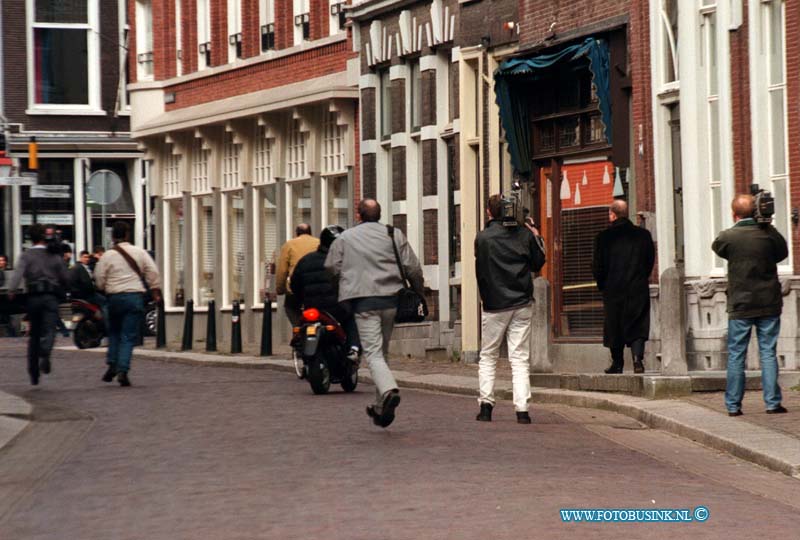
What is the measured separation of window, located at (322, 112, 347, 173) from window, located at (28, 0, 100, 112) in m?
16.6

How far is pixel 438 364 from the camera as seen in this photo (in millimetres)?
26703

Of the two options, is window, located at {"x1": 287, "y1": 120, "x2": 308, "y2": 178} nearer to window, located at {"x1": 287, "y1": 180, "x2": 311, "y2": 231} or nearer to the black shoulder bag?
window, located at {"x1": 287, "y1": 180, "x2": 311, "y2": 231}

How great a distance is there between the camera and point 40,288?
2066 centimetres

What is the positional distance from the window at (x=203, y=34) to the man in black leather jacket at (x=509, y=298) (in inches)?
908

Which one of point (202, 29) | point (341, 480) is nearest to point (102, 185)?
point (202, 29)

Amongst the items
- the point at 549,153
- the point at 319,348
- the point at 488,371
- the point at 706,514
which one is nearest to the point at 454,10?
the point at 549,153

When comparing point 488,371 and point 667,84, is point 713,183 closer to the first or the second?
point 667,84

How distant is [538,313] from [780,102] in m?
3.28

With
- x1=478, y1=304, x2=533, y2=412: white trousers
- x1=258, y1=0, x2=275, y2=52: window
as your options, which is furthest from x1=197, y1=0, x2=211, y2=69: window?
x1=478, y1=304, x2=533, y2=412: white trousers

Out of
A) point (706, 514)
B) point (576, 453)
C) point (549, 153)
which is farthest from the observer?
point (549, 153)

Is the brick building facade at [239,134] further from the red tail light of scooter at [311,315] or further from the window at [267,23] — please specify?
the red tail light of scooter at [311,315]

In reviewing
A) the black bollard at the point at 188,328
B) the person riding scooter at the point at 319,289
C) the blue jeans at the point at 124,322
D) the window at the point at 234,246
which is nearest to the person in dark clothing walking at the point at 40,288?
the blue jeans at the point at 124,322

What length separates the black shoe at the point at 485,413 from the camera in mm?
15789

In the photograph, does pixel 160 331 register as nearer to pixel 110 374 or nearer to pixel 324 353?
pixel 110 374
